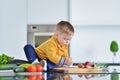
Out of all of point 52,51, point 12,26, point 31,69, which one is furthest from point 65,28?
point 12,26

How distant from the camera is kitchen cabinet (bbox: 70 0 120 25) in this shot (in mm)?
3922

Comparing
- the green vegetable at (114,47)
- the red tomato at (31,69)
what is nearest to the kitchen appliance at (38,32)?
the green vegetable at (114,47)

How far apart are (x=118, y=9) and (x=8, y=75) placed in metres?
2.76

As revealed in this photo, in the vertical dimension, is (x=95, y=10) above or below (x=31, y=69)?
above

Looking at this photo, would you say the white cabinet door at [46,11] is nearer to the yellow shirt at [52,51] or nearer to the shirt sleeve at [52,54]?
the yellow shirt at [52,51]

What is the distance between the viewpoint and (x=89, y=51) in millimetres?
3992

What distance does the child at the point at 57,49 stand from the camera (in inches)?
77.1

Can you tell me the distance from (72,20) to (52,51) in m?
1.93

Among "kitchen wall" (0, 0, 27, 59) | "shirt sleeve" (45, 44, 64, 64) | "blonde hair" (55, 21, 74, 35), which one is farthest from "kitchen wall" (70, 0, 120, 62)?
"shirt sleeve" (45, 44, 64, 64)

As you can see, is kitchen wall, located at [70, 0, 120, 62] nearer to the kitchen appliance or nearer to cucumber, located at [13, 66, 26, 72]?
the kitchen appliance

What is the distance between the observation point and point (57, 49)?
209 centimetres

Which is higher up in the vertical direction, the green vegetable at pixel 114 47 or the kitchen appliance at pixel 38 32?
the kitchen appliance at pixel 38 32

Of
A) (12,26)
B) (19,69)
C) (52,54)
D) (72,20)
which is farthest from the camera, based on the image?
(72,20)

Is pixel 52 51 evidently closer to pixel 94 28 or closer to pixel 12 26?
pixel 12 26
